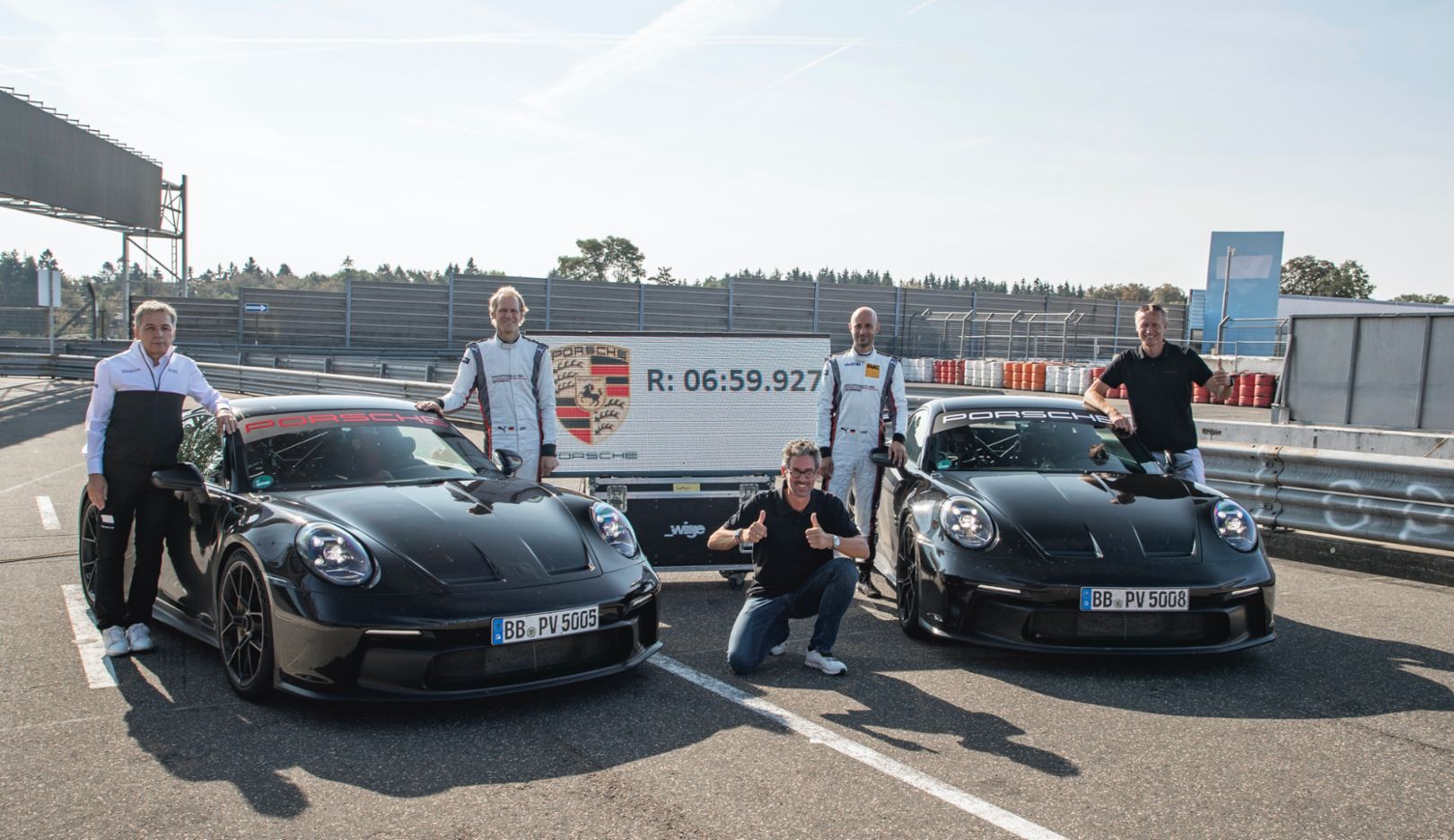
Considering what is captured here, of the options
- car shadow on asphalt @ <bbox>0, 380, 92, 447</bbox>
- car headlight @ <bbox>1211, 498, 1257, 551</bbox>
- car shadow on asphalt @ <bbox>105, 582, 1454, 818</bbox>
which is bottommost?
car shadow on asphalt @ <bbox>0, 380, 92, 447</bbox>

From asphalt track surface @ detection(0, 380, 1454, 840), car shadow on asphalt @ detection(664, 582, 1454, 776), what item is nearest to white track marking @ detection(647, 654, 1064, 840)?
asphalt track surface @ detection(0, 380, 1454, 840)

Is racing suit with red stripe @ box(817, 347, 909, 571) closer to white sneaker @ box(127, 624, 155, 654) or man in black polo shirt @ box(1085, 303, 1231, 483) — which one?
man in black polo shirt @ box(1085, 303, 1231, 483)

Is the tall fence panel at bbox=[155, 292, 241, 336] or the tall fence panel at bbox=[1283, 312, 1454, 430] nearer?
the tall fence panel at bbox=[1283, 312, 1454, 430]

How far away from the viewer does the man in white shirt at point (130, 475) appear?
5.36 metres

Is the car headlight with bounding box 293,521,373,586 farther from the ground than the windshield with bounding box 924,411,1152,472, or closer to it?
closer to it

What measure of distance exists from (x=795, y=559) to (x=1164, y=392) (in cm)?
290

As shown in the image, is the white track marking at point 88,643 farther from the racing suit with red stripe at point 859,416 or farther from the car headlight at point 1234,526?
the car headlight at point 1234,526

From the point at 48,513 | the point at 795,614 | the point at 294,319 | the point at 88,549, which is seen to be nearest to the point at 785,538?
the point at 795,614

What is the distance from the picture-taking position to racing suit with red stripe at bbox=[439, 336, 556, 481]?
6785 mm

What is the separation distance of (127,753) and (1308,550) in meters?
7.74

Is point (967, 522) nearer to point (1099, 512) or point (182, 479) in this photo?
point (1099, 512)

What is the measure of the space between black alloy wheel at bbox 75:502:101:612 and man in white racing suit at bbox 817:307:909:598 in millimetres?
4223

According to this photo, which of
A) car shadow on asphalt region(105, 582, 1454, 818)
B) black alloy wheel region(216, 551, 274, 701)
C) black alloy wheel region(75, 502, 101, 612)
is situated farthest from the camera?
black alloy wheel region(75, 502, 101, 612)

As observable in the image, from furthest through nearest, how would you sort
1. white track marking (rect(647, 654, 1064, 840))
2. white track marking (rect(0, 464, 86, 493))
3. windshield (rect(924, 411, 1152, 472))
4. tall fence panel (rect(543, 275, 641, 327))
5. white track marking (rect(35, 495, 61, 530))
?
tall fence panel (rect(543, 275, 641, 327)) < white track marking (rect(0, 464, 86, 493)) < white track marking (rect(35, 495, 61, 530)) < windshield (rect(924, 411, 1152, 472)) < white track marking (rect(647, 654, 1064, 840))
